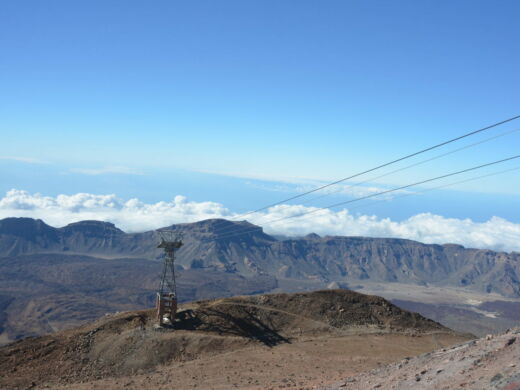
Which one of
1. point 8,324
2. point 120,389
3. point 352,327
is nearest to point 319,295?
point 352,327

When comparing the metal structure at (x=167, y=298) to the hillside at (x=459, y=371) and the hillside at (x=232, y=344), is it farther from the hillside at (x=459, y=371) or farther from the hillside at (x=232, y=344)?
the hillside at (x=459, y=371)

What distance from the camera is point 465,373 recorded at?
62.8ft

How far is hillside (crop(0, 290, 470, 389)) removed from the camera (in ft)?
107

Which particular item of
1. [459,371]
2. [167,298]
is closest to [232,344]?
[167,298]

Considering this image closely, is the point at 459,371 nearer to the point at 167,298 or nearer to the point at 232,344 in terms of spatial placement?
the point at 232,344

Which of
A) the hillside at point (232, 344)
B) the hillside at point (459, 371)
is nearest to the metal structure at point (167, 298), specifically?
the hillside at point (232, 344)

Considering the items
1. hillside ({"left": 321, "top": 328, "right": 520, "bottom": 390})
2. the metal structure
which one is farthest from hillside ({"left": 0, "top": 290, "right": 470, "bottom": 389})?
hillside ({"left": 321, "top": 328, "right": 520, "bottom": 390})

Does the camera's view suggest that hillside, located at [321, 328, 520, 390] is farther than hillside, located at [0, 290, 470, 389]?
No

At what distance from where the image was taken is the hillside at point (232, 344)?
32.5m

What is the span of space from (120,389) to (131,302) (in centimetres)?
17121

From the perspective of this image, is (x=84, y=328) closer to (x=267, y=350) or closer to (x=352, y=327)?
(x=267, y=350)

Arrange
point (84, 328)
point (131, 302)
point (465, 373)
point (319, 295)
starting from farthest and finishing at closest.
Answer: point (131, 302), point (319, 295), point (84, 328), point (465, 373)

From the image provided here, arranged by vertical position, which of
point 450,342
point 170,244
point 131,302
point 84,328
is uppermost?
point 170,244

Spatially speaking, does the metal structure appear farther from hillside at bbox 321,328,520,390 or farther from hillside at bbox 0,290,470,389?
hillside at bbox 321,328,520,390
